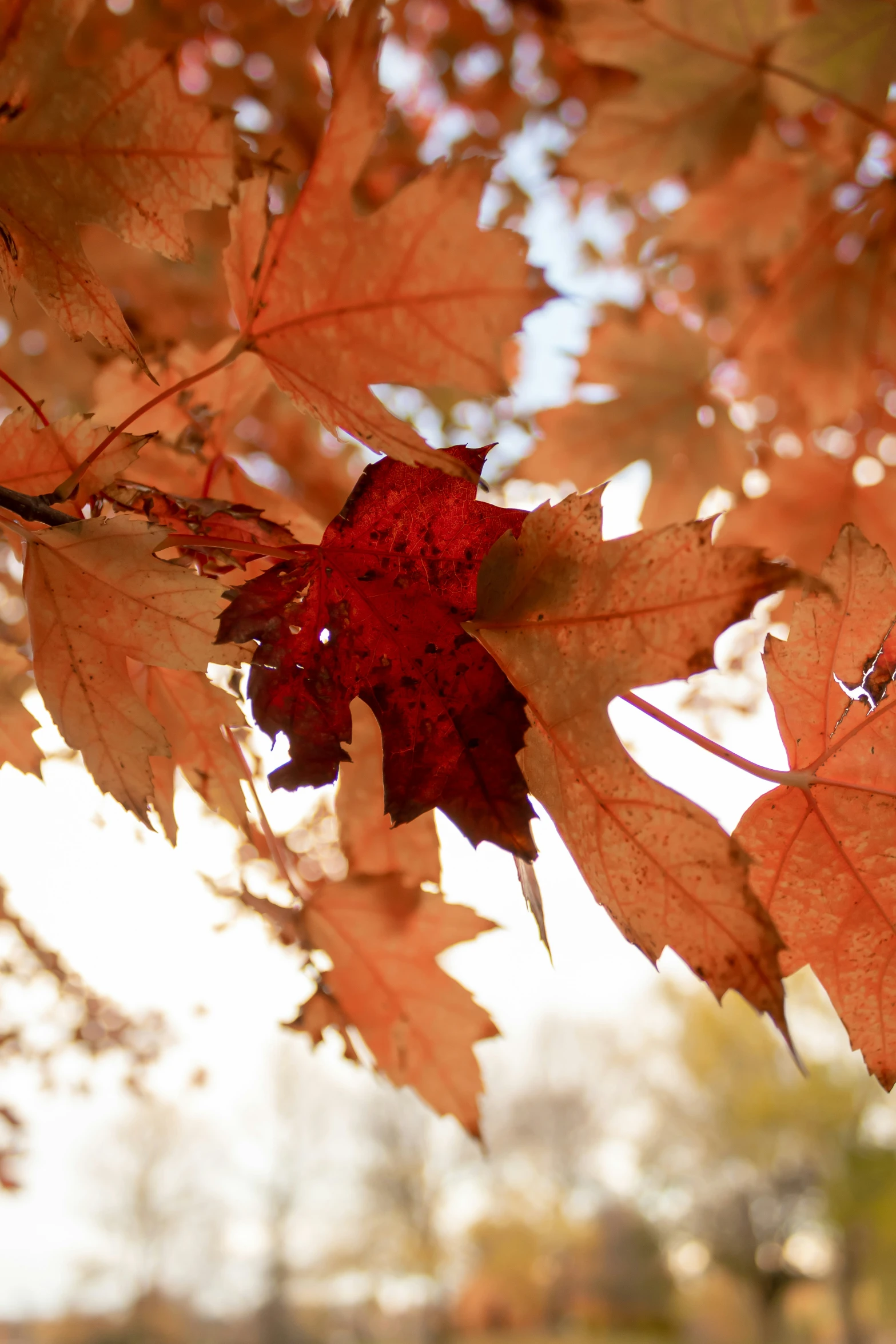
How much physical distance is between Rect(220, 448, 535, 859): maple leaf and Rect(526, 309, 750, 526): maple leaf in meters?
0.93

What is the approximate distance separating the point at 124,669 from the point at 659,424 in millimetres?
1075

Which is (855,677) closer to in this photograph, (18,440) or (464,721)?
(464,721)

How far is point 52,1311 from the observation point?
17156 millimetres

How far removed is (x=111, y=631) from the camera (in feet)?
1.33

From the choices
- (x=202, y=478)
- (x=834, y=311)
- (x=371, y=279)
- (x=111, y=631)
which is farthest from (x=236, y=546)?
(x=834, y=311)

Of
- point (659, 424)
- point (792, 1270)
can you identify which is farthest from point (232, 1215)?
point (659, 424)

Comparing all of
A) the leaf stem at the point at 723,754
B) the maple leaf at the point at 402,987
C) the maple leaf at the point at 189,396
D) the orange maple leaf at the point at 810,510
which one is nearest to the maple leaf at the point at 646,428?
the orange maple leaf at the point at 810,510

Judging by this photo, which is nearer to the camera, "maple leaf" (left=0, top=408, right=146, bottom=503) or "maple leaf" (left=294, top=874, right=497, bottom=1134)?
"maple leaf" (left=0, top=408, right=146, bottom=503)

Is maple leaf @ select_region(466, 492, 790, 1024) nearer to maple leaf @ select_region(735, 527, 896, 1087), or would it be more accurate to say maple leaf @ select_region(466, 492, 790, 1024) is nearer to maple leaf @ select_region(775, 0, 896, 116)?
maple leaf @ select_region(735, 527, 896, 1087)

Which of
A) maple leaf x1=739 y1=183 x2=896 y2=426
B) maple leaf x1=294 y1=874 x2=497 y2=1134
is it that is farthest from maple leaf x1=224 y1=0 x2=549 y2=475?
maple leaf x1=739 y1=183 x2=896 y2=426

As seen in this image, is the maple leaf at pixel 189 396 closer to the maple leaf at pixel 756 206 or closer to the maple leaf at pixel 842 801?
the maple leaf at pixel 842 801

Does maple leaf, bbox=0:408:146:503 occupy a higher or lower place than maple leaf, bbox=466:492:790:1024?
higher

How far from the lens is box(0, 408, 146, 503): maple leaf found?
0.44 metres

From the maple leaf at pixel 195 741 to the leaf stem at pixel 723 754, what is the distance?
241 millimetres
